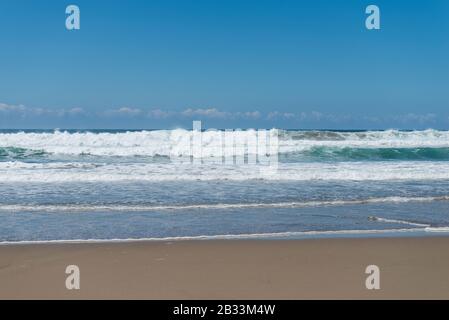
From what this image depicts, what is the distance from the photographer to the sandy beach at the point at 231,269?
431 centimetres

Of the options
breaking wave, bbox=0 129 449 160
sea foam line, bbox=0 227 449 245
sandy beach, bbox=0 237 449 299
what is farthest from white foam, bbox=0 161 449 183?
sandy beach, bbox=0 237 449 299

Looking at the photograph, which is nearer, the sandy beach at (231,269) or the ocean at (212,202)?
the sandy beach at (231,269)

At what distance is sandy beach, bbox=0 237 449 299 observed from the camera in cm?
431

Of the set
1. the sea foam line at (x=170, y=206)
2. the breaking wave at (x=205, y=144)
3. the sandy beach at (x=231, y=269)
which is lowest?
the sandy beach at (x=231, y=269)

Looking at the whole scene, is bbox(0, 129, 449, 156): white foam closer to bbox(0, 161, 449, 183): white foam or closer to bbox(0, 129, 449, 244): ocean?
bbox(0, 129, 449, 244): ocean

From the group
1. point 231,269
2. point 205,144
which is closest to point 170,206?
point 231,269

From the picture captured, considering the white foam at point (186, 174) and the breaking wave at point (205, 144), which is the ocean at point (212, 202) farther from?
the breaking wave at point (205, 144)

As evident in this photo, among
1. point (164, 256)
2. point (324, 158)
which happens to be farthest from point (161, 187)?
point (324, 158)

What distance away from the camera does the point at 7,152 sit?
853 inches

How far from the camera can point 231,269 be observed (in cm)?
502

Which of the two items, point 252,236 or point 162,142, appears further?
point 162,142

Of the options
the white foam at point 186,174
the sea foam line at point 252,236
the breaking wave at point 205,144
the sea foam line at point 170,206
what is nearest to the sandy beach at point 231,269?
the sea foam line at point 252,236

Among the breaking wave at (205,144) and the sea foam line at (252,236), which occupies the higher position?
the breaking wave at (205,144)

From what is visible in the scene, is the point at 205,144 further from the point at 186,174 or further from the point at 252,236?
the point at 252,236
